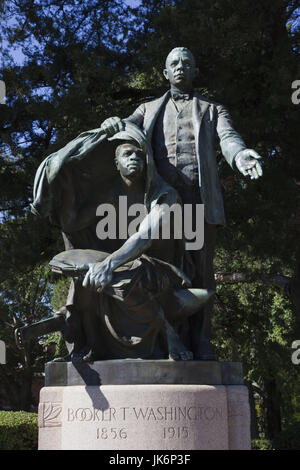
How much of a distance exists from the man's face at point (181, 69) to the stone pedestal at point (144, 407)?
2.64 m

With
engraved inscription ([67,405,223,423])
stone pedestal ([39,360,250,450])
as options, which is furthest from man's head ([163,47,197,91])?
engraved inscription ([67,405,223,423])

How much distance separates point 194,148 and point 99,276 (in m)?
1.58

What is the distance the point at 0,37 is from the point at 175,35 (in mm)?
4128

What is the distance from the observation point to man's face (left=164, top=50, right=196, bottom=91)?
6.32m

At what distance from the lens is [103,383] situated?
5387 millimetres

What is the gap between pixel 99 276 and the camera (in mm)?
5379

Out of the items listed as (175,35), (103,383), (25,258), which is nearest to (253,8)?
(175,35)

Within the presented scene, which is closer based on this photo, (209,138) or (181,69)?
(209,138)

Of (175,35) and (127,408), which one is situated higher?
(175,35)

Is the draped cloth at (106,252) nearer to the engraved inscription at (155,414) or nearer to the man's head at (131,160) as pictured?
the man's head at (131,160)

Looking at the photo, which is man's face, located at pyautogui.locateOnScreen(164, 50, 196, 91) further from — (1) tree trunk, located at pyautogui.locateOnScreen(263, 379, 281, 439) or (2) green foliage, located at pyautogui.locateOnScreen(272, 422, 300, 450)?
(1) tree trunk, located at pyautogui.locateOnScreen(263, 379, 281, 439)

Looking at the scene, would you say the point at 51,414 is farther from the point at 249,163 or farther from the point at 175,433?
the point at 249,163

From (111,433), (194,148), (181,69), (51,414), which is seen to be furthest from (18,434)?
(181,69)
